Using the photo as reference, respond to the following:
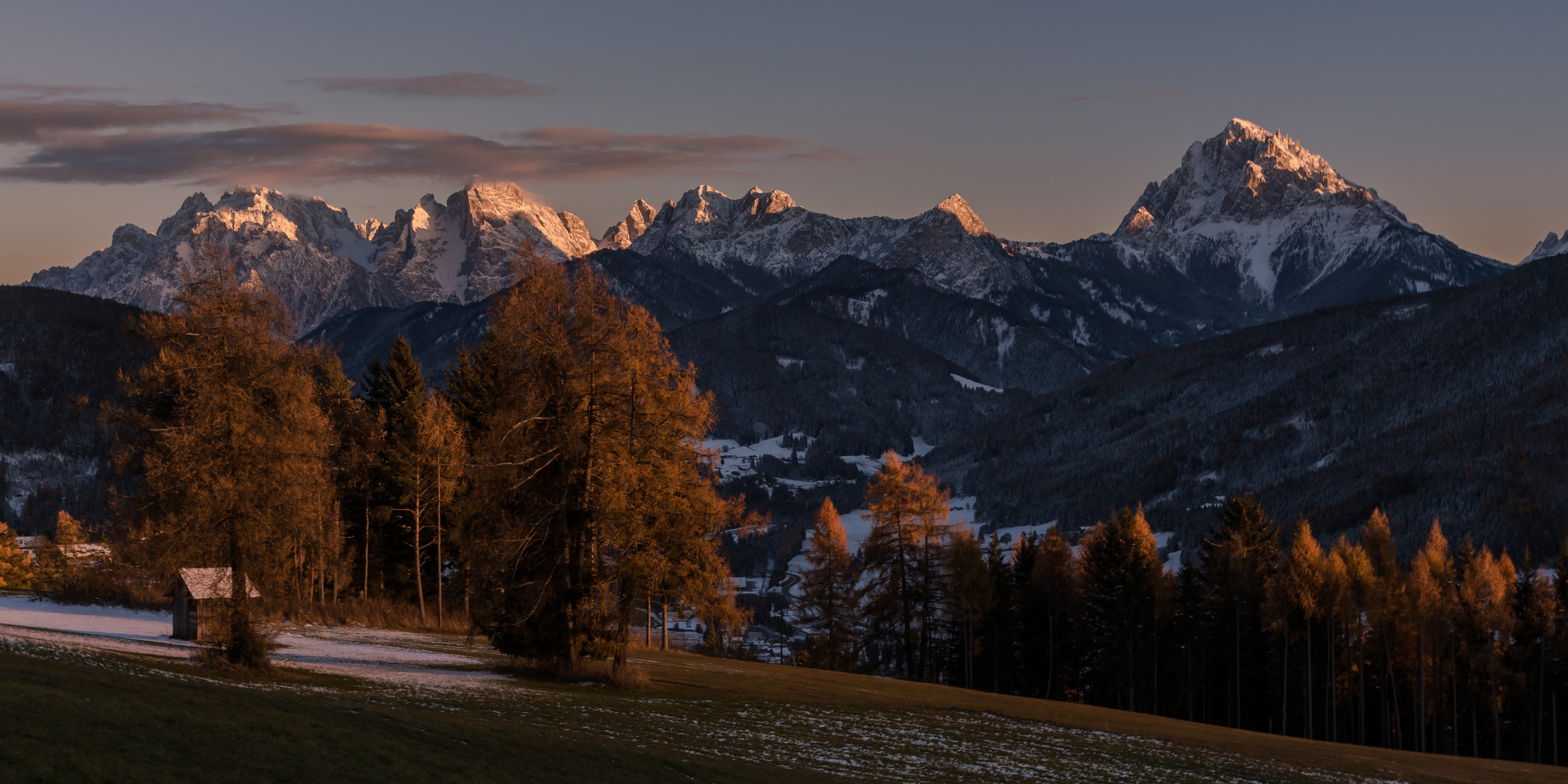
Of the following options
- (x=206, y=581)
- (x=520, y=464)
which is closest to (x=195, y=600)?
(x=206, y=581)

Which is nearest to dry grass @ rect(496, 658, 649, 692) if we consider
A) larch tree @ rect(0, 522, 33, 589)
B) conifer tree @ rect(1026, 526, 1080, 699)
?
conifer tree @ rect(1026, 526, 1080, 699)

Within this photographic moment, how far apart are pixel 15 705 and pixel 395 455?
41.4 metres

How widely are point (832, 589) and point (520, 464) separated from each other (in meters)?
40.9

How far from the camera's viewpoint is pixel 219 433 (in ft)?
132

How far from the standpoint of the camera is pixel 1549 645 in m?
81.4

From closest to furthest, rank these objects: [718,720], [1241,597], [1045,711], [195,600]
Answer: [718,720]
[195,600]
[1045,711]
[1241,597]

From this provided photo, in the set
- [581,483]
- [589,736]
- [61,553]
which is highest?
[581,483]

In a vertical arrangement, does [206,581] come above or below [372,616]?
above

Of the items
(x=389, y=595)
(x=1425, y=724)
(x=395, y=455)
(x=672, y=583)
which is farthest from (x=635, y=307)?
(x=1425, y=724)

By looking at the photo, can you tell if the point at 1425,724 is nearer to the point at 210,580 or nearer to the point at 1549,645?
the point at 1549,645

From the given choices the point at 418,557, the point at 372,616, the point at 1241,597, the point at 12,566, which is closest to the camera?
the point at 372,616

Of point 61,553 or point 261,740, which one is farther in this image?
point 61,553

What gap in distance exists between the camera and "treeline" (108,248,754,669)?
40.2m

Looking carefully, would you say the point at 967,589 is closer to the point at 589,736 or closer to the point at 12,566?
the point at 589,736
